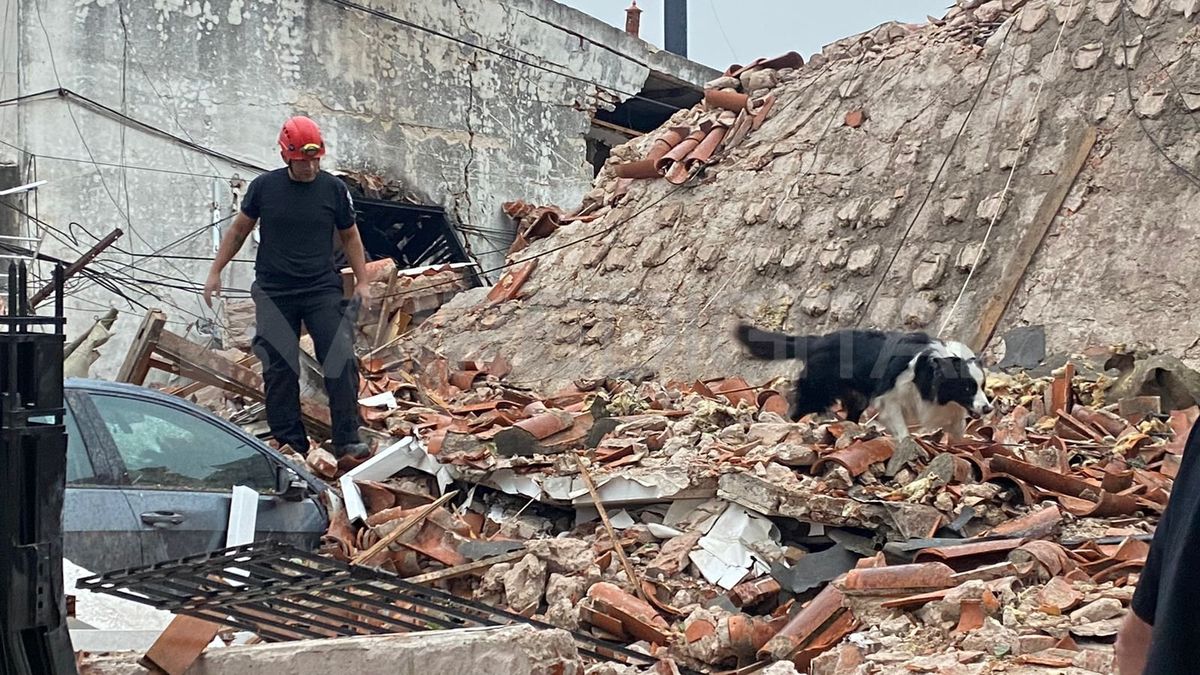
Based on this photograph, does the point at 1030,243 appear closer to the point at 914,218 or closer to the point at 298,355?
the point at 914,218

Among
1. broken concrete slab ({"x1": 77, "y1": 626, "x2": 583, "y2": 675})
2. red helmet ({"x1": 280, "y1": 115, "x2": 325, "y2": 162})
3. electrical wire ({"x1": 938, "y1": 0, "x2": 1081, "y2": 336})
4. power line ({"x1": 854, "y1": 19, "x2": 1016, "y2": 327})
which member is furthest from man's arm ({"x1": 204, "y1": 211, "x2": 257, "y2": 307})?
electrical wire ({"x1": 938, "y1": 0, "x2": 1081, "y2": 336})

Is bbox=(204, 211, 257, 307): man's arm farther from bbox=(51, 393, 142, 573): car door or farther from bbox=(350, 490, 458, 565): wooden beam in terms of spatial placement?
bbox=(51, 393, 142, 573): car door

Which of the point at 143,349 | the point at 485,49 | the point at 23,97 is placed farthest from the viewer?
the point at 485,49

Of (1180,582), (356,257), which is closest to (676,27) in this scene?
(356,257)

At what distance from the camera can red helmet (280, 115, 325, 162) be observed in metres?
7.57

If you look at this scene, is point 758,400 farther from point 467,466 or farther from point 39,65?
point 39,65

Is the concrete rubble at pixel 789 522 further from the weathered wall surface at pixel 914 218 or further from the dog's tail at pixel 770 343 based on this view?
the weathered wall surface at pixel 914 218

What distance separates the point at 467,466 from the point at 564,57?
12.5 meters

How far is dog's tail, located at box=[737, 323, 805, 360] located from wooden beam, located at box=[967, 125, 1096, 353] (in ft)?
7.00

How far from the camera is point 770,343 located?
10.0 metres

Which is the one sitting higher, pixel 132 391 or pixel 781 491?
pixel 132 391

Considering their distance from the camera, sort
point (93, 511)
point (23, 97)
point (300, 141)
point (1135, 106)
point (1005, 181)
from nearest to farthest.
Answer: point (93, 511), point (300, 141), point (1135, 106), point (1005, 181), point (23, 97)

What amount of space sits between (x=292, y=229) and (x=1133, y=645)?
6572mm

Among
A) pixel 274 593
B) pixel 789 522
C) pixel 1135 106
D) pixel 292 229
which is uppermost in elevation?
pixel 1135 106
